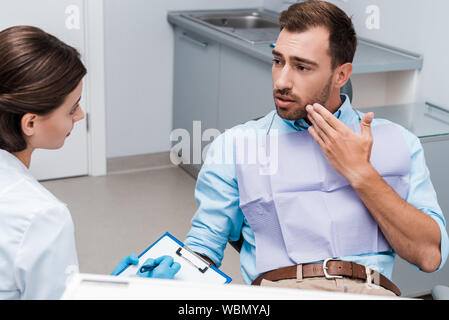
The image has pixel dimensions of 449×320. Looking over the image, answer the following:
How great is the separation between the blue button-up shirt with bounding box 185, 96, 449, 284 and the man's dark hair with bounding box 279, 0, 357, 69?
0.16m

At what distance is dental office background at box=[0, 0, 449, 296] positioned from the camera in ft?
10.2

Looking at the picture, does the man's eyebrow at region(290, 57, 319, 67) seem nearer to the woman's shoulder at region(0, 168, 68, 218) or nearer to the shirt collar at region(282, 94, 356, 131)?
the shirt collar at region(282, 94, 356, 131)

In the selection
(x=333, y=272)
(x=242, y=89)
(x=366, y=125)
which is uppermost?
(x=366, y=125)

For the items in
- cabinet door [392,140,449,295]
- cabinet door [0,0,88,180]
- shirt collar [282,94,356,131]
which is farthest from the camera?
cabinet door [0,0,88,180]

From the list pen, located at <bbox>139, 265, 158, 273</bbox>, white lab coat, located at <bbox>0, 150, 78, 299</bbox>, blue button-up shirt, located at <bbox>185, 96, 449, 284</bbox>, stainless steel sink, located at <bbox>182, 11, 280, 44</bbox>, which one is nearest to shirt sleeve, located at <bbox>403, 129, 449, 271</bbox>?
blue button-up shirt, located at <bbox>185, 96, 449, 284</bbox>

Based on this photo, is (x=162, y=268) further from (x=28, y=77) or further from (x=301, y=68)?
(x=301, y=68)

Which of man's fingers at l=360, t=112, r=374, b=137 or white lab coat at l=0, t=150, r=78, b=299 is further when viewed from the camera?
man's fingers at l=360, t=112, r=374, b=137

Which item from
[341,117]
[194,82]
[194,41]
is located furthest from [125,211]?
[341,117]

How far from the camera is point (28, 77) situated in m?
1.07

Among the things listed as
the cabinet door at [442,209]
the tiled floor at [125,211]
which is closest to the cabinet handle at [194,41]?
the tiled floor at [125,211]

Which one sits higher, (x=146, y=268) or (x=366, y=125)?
(x=366, y=125)

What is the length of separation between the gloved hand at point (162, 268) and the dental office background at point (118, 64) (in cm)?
190

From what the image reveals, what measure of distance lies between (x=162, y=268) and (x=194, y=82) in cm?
225

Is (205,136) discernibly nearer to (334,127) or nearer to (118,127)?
(118,127)
